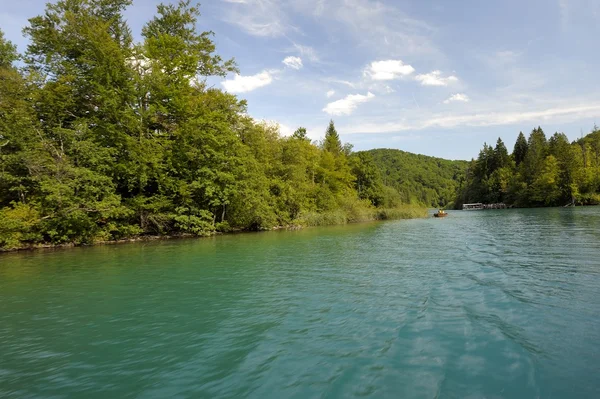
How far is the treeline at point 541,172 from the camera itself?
79.2 meters

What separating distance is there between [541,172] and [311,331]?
340 ft

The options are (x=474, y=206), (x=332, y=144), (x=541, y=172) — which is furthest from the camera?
(x=474, y=206)

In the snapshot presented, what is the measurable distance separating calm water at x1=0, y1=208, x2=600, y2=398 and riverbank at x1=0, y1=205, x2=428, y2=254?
1218cm

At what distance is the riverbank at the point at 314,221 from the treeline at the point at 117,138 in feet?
1.75

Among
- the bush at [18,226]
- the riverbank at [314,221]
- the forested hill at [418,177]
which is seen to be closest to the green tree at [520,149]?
the forested hill at [418,177]

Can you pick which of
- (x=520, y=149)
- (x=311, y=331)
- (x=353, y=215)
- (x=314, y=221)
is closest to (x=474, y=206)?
(x=520, y=149)

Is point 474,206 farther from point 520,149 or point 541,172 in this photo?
point 541,172

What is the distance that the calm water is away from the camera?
4793mm

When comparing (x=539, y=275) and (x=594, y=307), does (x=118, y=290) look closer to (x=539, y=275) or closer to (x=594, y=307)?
(x=594, y=307)

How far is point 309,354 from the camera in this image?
5.74 metres

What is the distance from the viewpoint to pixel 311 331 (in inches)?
267

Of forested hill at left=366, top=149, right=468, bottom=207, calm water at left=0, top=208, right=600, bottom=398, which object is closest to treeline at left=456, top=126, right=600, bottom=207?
forested hill at left=366, top=149, right=468, bottom=207

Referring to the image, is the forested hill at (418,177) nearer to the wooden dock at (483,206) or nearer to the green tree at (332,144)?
the wooden dock at (483,206)

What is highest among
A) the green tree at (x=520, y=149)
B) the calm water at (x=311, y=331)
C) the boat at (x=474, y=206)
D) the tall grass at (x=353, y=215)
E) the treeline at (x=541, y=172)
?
the green tree at (x=520, y=149)
